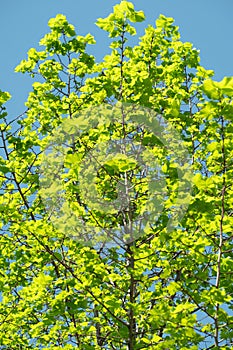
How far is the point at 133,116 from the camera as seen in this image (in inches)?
309

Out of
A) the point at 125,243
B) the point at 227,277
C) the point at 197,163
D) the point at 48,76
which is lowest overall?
the point at 227,277

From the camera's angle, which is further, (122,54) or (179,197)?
(122,54)

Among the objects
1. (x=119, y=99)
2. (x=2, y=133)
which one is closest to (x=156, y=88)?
(x=119, y=99)

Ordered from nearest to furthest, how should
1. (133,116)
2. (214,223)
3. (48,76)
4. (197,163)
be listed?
(214,223), (133,116), (197,163), (48,76)

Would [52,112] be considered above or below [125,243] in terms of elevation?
above

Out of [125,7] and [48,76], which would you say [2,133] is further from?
[125,7]

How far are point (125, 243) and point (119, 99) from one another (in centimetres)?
248

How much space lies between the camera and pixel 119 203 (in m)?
7.60

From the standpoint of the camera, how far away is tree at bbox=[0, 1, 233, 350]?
21.5ft

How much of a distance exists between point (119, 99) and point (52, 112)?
60.9 inches

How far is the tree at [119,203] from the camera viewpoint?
6.54 metres

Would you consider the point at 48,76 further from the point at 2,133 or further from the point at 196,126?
the point at 196,126

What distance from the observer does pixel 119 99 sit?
826cm

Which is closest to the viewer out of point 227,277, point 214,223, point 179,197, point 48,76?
point 214,223
